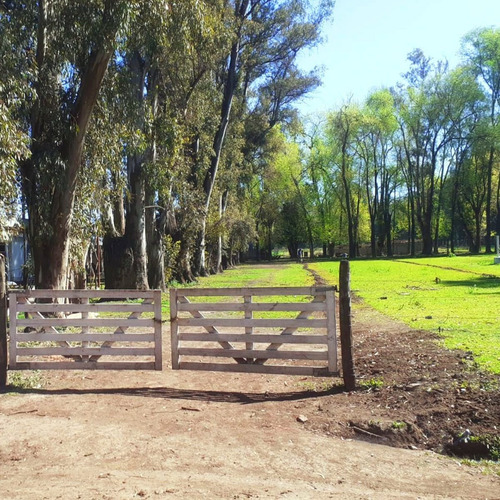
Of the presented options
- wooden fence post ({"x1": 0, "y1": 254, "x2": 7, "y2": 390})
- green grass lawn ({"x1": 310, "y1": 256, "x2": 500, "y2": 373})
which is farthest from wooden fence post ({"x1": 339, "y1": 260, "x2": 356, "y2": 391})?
wooden fence post ({"x1": 0, "y1": 254, "x2": 7, "y2": 390})

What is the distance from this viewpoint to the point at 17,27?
38.6 ft

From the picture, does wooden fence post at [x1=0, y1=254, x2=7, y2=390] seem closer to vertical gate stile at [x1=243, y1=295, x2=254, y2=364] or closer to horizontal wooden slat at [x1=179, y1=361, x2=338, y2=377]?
horizontal wooden slat at [x1=179, y1=361, x2=338, y2=377]

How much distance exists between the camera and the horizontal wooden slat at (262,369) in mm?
7051

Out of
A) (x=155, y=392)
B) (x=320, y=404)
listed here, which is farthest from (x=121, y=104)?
(x=320, y=404)

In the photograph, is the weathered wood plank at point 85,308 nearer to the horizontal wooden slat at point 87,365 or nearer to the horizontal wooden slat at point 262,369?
the horizontal wooden slat at point 87,365

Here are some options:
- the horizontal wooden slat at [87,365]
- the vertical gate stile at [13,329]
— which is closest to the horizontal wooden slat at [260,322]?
the horizontal wooden slat at [87,365]

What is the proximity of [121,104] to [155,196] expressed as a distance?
9339 mm

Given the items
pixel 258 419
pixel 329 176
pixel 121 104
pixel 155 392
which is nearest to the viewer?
pixel 258 419

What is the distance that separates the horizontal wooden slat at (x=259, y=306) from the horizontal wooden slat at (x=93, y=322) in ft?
1.87

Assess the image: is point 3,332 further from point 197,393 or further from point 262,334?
point 262,334

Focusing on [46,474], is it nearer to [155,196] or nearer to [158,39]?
[158,39]

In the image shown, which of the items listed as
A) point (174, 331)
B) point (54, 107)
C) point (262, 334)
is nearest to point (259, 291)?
point (262, 334)

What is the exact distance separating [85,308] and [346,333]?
3704 millimetres

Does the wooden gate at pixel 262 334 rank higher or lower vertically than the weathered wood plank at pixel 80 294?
lower
